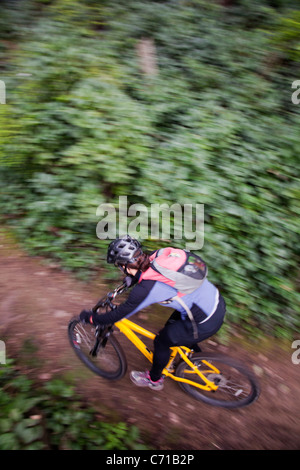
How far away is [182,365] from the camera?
391 centimetres

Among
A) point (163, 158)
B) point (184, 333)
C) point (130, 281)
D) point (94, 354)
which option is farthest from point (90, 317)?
point (163, 158)

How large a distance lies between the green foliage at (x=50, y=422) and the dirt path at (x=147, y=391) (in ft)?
0.65

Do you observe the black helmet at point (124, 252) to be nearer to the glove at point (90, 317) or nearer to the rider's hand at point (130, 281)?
the rider's hand at point (130, 281)

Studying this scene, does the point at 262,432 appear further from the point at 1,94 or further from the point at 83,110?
the point at 1,94

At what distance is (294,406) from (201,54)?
23.0ft

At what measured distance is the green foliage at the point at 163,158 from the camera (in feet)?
16.1

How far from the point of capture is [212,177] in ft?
16.3

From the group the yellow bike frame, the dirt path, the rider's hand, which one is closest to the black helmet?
the rider's hand

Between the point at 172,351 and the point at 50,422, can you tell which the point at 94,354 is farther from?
the point at 172,351

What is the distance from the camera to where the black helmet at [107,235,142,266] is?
3.25m

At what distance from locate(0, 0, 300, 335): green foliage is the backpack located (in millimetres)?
1827

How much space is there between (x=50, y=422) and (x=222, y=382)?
7.67ft

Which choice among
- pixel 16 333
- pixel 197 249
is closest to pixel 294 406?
pixel 197 249

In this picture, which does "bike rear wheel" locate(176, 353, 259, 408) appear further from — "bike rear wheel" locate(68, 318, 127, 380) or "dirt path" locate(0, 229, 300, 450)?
"bike rear wheel" locate(68, 318, 127, 380)
